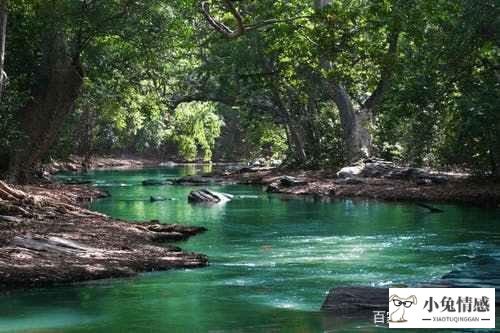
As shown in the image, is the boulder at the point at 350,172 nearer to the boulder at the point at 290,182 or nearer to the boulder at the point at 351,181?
the boulder at the point at 351,181

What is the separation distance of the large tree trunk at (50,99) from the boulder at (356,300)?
17191 millimetres

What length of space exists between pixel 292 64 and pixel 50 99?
33.9 feet

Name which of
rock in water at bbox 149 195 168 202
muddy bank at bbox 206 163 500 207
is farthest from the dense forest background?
rock in water at bbox 149 195 168 202

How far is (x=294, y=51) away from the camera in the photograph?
21734 mm

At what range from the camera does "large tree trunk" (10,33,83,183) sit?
25.4 m

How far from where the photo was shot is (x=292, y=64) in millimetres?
31156

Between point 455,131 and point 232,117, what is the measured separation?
166ft

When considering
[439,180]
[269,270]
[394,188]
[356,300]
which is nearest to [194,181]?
[394,188]

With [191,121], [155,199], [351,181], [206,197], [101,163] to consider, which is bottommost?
[155,199]

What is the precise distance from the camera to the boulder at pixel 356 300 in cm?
1009

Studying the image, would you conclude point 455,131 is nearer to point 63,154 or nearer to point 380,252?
point 380,252

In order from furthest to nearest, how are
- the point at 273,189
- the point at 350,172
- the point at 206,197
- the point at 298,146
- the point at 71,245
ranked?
the point at 298,146
the point at 350,172
the point at 273,189
the point at 206,197
the point at 71,245

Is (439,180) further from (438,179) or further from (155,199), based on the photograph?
(155,199)

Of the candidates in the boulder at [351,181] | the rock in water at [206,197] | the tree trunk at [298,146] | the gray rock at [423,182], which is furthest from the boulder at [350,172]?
the tree trunk at [298,146]
